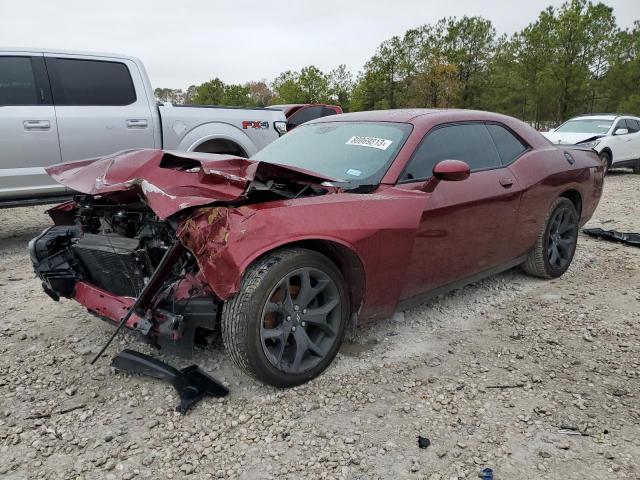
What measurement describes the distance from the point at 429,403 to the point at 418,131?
1.77 m

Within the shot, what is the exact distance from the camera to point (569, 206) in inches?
184

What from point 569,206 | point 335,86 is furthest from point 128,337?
point 335,86

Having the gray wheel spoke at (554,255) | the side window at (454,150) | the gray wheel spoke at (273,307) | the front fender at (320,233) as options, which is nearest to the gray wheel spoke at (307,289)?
the gray wheel spoke at (273,307)

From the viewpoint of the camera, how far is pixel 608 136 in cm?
1227

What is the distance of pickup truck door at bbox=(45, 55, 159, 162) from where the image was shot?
222 inches

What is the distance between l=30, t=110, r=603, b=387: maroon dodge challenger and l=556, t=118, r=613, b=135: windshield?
409 inches

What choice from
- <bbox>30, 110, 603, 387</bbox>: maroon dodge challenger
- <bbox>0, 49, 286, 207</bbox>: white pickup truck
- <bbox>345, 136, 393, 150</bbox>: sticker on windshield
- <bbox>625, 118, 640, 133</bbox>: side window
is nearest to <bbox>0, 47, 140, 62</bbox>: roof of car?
<bbox>0, 49, 286, 207</bbox>: white pickup truck

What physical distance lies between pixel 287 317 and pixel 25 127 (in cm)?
424

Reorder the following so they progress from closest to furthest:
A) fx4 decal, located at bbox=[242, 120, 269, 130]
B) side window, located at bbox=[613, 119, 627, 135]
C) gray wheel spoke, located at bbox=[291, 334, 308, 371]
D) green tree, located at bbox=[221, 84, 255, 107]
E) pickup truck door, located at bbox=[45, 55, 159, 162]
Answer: gray wheel spoke, located at bbox=[291, 334, 308, 371], pickup truck door, located at bbox=[45, 55, 159, 162], fx4 decal, located at bbox=[242, 120, 269, 130], side window, located at bbox=[613, 119, 627, 135], green tree, located at bbox=[221, 84, 255, 107]

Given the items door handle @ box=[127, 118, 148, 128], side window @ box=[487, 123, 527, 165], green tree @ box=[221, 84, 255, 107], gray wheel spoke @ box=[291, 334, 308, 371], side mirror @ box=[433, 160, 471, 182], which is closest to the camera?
gray wheel spoke @ box=[291, 334, 308, 371]

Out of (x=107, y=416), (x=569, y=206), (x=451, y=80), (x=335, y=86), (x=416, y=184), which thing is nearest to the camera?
(x=107, y=416)

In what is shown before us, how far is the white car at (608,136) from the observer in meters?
12.3

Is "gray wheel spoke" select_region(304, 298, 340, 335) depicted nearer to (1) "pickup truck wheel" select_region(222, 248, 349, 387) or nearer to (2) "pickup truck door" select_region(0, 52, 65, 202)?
(1) "pickup truck wheel" select_region(222, 248, 349, 387)

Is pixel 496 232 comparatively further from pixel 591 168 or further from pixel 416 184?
pixel 591 168
